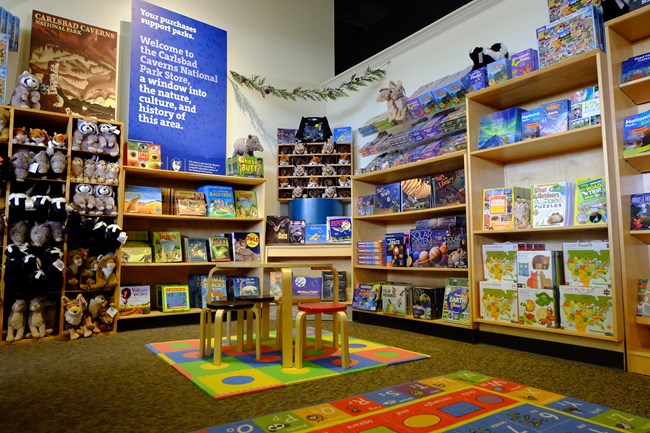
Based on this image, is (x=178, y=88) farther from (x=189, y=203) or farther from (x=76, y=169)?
(x=76, y=169)

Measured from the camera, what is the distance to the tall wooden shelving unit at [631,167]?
2.40m

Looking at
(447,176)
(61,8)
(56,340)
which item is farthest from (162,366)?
(61,8)

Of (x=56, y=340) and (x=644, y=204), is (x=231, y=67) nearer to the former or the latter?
(x=56, y=340)

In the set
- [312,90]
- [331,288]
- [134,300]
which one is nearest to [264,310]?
[331,288]

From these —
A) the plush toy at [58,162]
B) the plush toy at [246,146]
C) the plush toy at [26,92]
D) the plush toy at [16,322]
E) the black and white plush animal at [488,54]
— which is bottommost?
the plush toy at [16,322]

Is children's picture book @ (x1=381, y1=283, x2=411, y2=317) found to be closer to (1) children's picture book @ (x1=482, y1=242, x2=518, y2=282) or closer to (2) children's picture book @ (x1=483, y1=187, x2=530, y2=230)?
(1) children's picture book @ (x1=482, y1=242, x2=518, y2=282)

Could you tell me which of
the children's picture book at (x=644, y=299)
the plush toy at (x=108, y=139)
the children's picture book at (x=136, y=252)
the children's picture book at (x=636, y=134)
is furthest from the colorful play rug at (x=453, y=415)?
the plush toy at (x=108, y=139)

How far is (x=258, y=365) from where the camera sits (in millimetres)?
2572

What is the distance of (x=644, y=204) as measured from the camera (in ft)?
8.09

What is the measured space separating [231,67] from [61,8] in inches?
70.1

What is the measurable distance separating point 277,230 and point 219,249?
662mm

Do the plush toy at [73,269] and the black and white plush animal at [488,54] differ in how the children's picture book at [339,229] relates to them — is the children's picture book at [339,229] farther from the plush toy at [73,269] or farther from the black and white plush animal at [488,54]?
the plush toy at [73,269]

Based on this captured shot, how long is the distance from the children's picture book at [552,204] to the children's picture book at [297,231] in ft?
8.13

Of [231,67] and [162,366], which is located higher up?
[231,67]
